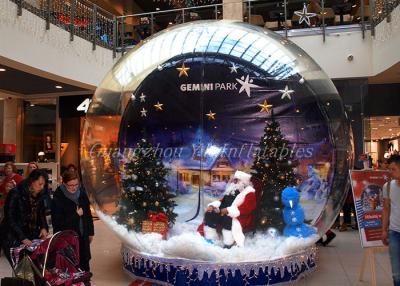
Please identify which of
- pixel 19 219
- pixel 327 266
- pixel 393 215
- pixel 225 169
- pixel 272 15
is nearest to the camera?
pixel 393 215

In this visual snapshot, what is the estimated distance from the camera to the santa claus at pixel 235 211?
480cm

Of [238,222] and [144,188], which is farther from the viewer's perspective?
[144,188]

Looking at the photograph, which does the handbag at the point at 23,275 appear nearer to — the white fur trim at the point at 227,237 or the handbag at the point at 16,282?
the handbag at the point at 16,282

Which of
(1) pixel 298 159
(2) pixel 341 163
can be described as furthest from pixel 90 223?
(2) pixel 341 163

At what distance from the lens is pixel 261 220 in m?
4.86

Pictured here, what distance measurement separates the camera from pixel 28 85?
1321 centimetres

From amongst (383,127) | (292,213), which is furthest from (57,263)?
(383,127)

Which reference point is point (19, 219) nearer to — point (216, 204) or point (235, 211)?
point (216, 204)

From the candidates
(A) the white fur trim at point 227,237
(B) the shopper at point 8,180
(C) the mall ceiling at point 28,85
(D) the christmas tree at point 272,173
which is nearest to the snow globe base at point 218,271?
(A) the white fur trim at point 227,237

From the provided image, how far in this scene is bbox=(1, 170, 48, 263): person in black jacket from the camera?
450cm

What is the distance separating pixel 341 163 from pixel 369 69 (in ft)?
23.9

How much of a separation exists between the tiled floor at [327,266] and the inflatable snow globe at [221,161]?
36 centimetres

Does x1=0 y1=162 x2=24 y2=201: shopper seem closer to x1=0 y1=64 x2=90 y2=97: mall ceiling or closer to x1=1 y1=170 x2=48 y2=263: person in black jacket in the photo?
x1=1 y1=170 x2=48 y2=263: person in black jacket

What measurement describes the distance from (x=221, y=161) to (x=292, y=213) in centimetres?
99
